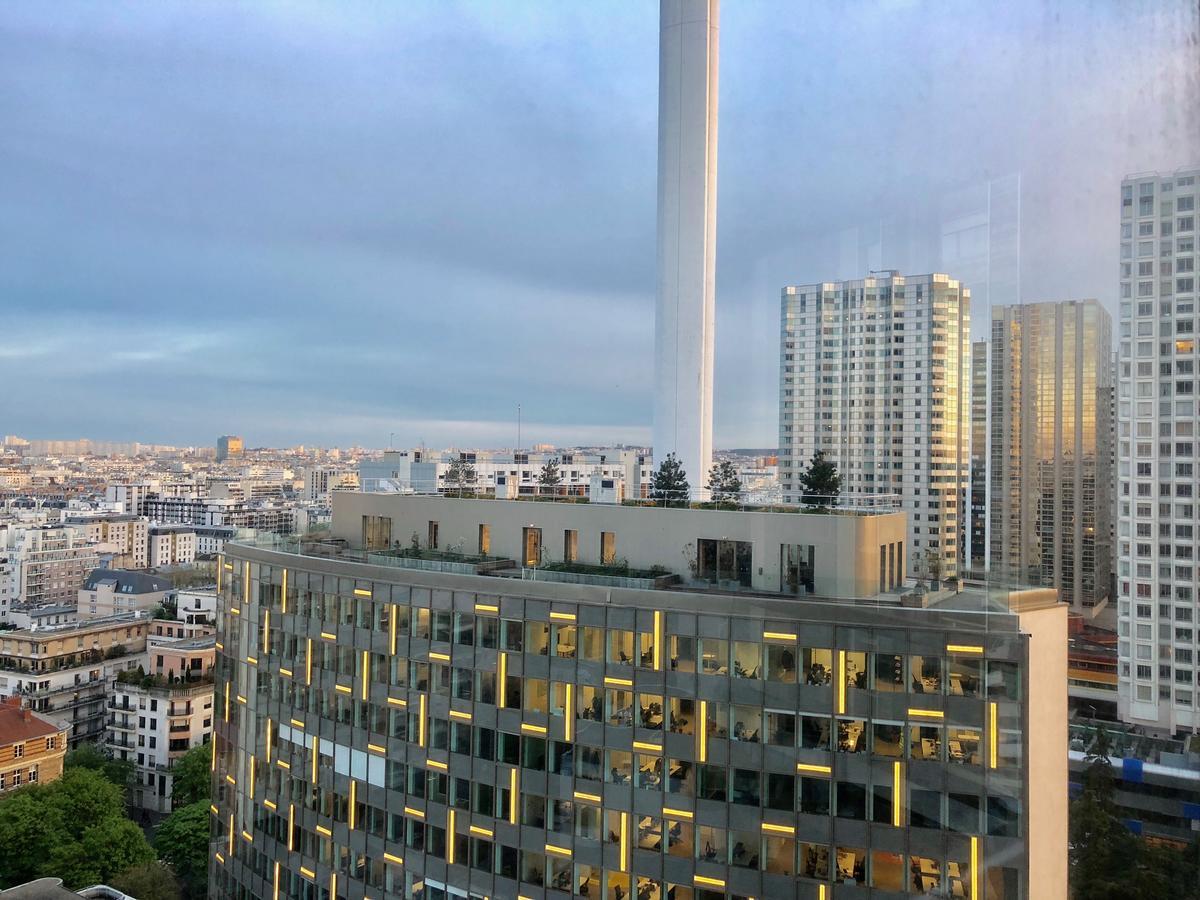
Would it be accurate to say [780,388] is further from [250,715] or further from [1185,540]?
[250,715]

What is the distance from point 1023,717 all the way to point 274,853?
22.0 feet

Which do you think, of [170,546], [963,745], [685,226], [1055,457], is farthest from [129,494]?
[1055,457]

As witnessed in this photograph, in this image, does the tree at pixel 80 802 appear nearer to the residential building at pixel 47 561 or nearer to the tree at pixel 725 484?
the tree at pixel 725 484

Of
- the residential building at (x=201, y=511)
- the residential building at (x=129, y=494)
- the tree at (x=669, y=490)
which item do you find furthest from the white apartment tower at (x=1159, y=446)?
the residential building at (x=129, y=494)

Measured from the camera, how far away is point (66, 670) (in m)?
18.6

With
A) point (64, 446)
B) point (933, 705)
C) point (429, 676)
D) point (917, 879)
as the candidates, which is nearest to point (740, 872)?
point (917, 879)

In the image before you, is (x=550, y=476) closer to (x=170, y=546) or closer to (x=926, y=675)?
(x=926, y=675)

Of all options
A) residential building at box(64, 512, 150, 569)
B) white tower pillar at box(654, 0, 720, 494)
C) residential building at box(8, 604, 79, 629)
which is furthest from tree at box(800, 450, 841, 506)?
residential building at box(64, 512, 150, 569)

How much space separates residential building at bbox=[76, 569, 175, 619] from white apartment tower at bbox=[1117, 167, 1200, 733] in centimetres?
2713

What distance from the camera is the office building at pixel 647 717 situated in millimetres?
3936

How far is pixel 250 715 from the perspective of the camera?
779cm

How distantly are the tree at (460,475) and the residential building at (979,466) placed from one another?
19.2 feet

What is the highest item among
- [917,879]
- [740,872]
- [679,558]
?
[679,558]

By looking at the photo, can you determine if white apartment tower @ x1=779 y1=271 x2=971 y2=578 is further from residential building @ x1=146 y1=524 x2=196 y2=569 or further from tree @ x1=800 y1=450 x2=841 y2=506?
residential building @ x1=146 y1=524 x2=196 y2=569
